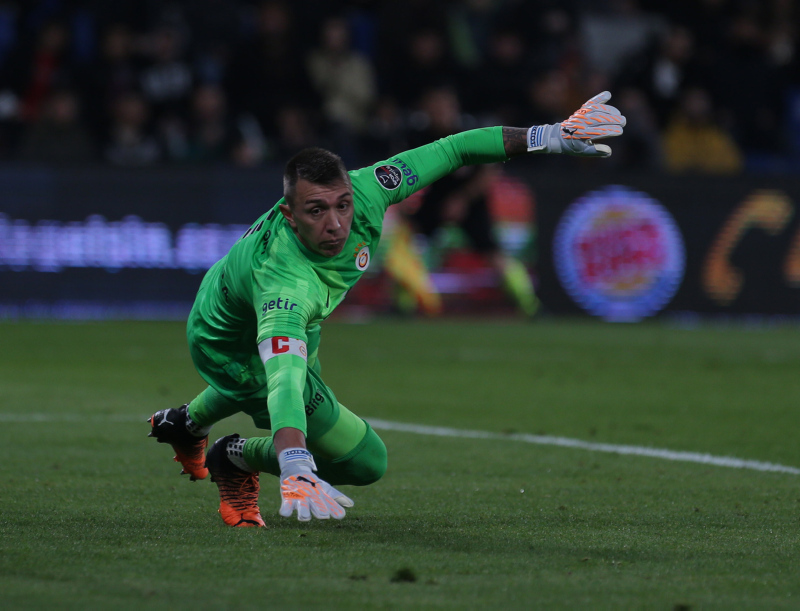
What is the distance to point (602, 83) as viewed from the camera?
1873 cm

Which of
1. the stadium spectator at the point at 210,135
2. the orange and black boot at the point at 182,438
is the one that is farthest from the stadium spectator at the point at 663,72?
the orange and black boot at the point at 182,438

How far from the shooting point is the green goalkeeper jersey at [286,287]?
13.4ft

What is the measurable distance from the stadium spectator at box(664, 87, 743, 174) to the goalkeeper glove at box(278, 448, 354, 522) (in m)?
15.5

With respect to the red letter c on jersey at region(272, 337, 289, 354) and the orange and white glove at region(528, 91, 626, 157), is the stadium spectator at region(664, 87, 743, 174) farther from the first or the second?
the red letter c on jersey at region(272, 337, 289, 354)

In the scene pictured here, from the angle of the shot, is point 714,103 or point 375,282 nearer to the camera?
point 375,282

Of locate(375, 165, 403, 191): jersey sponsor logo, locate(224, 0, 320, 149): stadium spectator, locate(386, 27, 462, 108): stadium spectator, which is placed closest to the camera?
locate(375, 165, 403, 191): jersey sponsor logo

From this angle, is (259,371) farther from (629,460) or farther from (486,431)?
(486,431)

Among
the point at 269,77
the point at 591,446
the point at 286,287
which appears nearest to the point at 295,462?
the point at 286,287

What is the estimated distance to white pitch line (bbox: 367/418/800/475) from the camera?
622cm

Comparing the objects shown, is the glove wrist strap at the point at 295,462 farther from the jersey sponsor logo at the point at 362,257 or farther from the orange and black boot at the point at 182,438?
the orange and black boot at the point at 182,438

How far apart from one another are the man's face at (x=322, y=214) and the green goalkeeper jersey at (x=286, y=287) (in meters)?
0.08

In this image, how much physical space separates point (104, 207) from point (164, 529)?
36.9 ft

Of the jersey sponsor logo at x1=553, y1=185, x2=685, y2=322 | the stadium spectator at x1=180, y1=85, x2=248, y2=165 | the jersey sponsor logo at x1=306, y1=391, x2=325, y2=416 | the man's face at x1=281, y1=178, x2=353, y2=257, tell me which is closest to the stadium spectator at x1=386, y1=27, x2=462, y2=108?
the stadium spectator at x1=180, y1=85, x2=248, y2=165

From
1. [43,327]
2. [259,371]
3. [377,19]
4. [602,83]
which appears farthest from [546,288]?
[259,371]
